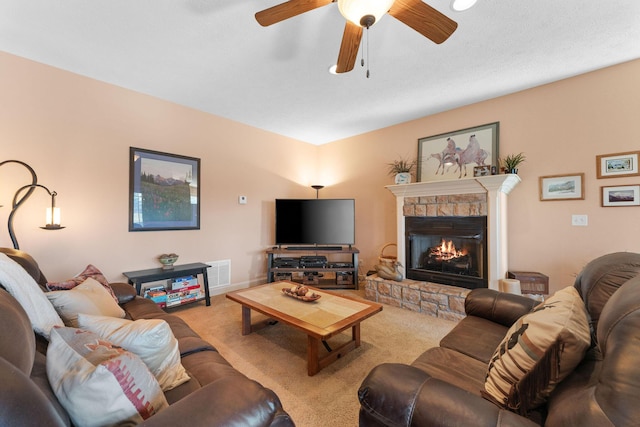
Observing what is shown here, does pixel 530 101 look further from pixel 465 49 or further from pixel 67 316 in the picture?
pixel 67 316

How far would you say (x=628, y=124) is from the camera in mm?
2416

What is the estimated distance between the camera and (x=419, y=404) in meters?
0.85

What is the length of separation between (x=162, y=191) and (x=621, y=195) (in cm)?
497

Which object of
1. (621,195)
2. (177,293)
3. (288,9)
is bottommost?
(177,293)

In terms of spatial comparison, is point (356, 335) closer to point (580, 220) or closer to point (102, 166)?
point (580, 220)

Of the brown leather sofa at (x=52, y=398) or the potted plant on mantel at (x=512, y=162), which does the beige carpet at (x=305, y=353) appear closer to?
the brown leather sofa at (x=52, y=398)

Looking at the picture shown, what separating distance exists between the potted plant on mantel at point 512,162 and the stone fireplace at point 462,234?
11cm

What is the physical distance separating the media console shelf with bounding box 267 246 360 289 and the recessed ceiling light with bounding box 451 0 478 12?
9.95 ft

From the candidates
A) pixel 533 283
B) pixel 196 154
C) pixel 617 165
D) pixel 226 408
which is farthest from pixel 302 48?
pixel 533 283

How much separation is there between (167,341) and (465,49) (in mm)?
3017

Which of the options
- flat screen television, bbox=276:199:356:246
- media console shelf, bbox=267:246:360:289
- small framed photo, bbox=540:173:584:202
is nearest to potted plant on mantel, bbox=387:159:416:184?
flat screen television, bbox=276:199:356:246

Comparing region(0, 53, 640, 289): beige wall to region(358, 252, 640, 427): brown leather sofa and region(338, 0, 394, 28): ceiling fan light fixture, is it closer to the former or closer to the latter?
region(358, 252, 640, 427): brown leather sofa

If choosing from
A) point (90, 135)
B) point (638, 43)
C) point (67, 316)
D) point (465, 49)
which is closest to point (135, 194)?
point (90, 135)

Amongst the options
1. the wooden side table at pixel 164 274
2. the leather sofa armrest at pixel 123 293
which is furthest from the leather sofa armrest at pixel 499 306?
the wooden side table at pixel 164 274
